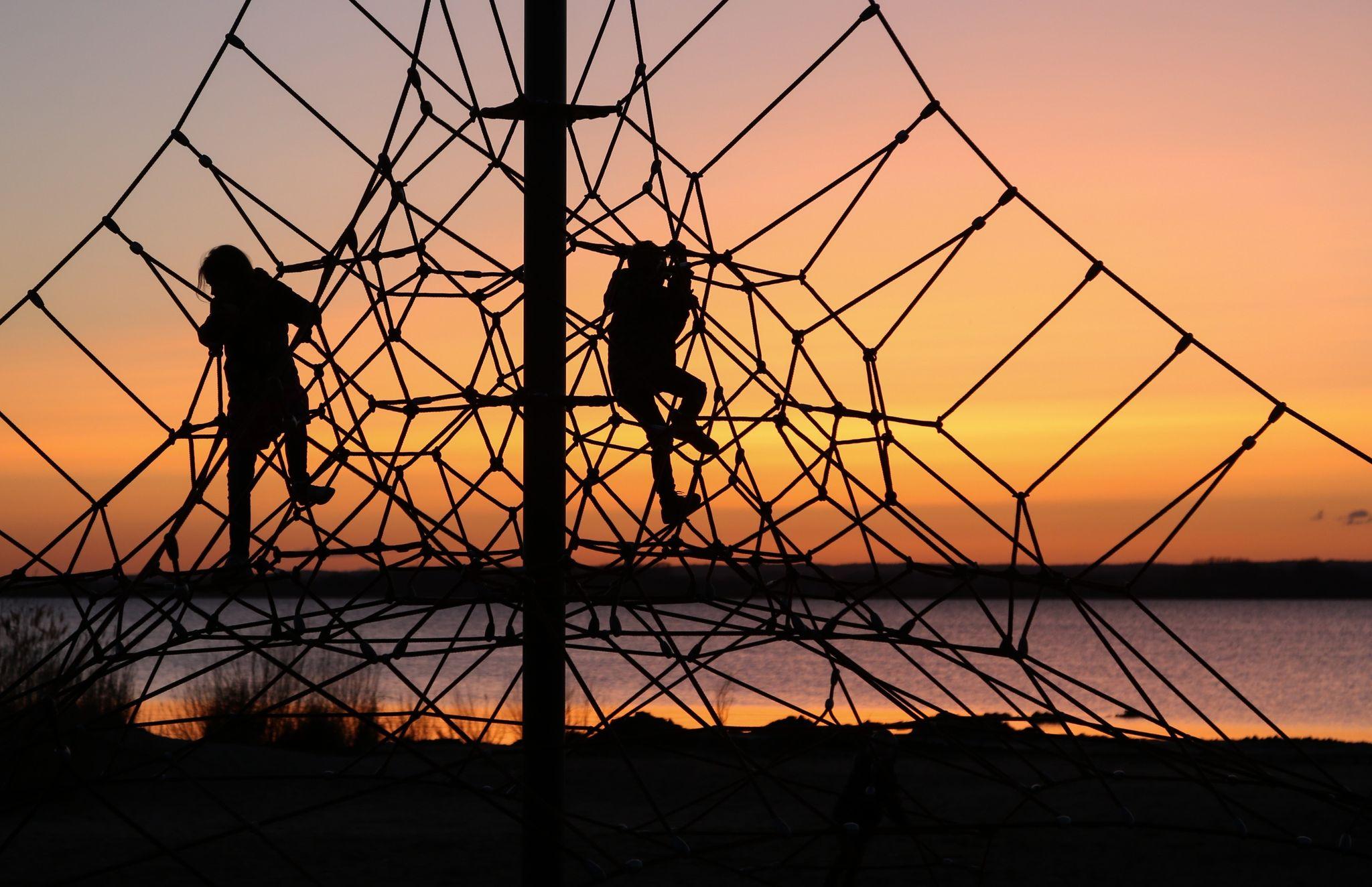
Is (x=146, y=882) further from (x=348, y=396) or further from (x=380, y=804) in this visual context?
(x=348, y=396)

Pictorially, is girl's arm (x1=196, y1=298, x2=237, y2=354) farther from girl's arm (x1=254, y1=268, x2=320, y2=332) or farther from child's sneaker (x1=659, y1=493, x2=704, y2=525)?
child's sneaker (x1=659, y1=493, x2=704, y2=525)

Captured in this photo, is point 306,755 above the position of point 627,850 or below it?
above

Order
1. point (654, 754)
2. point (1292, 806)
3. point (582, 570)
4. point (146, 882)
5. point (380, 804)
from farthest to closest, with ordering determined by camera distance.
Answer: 1. point (654, 754)
2. point (380, 804)
3. point (1292, 806)
4. point (146, 882)
5. point (582, 570)

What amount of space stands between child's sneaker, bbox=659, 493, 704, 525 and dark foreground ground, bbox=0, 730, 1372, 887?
5.21 feet

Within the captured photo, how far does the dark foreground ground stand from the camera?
12.1m

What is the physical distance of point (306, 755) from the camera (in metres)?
17.9

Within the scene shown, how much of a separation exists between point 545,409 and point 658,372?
4.07 ft

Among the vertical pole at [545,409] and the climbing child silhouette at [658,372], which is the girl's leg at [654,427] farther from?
the vertical pole at [545,409]

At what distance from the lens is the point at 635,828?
36.3ft

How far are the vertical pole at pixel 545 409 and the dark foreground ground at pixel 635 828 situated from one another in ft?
6.83

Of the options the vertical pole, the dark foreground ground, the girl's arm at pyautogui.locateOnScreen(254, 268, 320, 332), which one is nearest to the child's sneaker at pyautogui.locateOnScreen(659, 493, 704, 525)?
the vertical pole

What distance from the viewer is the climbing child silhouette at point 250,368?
7773 millimetres

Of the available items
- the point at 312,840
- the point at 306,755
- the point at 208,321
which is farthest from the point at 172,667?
the point at 208,321

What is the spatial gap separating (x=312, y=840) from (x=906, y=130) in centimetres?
914
